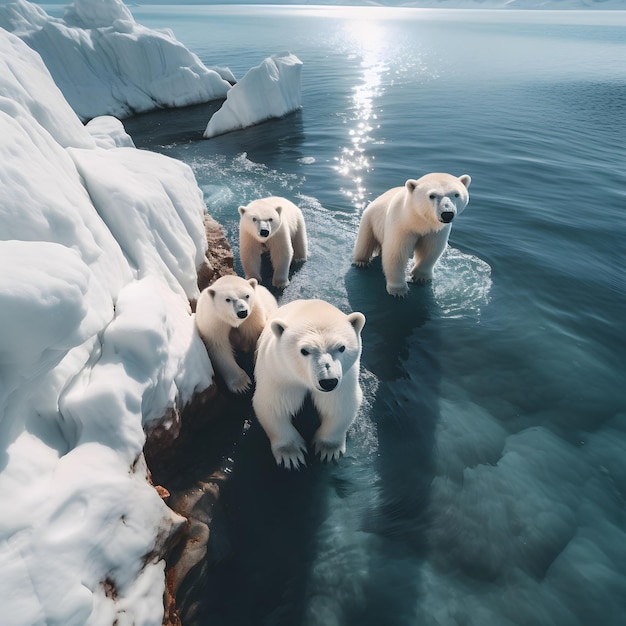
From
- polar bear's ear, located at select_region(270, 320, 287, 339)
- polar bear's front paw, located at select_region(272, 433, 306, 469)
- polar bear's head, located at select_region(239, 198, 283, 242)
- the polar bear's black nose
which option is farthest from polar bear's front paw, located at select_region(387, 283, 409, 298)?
the polar bear's black nose

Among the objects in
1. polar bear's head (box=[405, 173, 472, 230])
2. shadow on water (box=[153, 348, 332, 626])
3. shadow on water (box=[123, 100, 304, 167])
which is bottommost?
shadow on water (box=[123, 100, 304, 167])

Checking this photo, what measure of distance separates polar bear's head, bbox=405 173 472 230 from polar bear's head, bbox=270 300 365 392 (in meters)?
2.42

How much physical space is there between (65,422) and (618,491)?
14.8ft

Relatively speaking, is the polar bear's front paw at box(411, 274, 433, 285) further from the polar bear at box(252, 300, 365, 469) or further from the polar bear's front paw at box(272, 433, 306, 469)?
the polar bear's front paw at box(272, 433, 306, 469)

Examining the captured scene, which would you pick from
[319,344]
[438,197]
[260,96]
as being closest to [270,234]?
[438,197]

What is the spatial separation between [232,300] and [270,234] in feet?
6.72

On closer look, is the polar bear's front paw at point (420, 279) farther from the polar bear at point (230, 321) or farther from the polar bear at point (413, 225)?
the polar bear at point (230, 321)

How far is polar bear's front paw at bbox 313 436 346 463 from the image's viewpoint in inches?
151

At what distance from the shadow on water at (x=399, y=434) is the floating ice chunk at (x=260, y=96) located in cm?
1109

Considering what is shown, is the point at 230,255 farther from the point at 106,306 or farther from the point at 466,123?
the point at 466,123

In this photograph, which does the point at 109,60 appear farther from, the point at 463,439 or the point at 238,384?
the point at 463,439

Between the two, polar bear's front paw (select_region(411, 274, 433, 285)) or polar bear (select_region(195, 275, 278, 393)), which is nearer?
polar bear (select_region(195, 275, 278, 393))

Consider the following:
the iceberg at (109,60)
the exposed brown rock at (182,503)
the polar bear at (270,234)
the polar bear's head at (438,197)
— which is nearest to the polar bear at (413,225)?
the polar bear's head at (438,197)

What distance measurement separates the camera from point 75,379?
2723 millimetres
